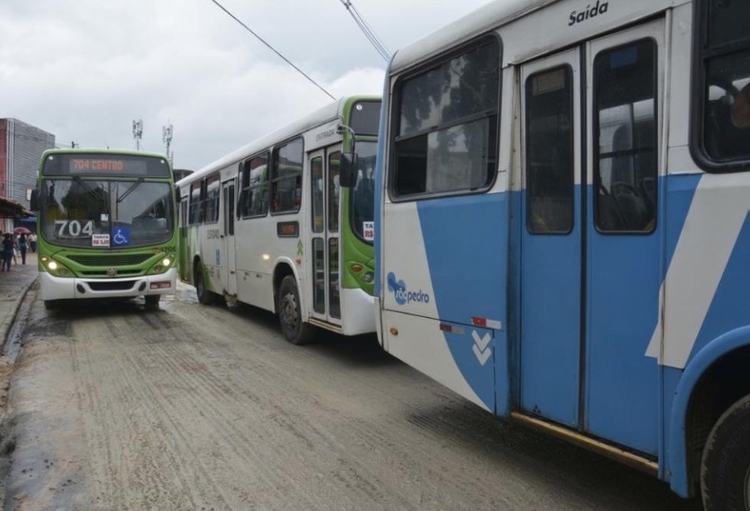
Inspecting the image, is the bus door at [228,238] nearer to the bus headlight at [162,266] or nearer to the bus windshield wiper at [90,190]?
the bus headlight at [162,266]

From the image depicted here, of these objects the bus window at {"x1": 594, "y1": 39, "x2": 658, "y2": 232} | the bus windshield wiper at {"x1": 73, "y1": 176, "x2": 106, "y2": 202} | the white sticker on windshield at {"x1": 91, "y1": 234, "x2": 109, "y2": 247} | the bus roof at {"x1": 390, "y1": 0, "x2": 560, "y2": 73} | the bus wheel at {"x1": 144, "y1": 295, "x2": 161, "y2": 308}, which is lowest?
the bus wheel at {"x1": 144, "y1": 295, "x2": 161, "y2": 308}

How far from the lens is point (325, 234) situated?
7.30 meters

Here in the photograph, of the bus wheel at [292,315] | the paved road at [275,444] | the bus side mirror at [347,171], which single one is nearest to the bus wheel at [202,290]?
the bus wheel at [292,315]

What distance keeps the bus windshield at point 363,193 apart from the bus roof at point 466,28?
209cm

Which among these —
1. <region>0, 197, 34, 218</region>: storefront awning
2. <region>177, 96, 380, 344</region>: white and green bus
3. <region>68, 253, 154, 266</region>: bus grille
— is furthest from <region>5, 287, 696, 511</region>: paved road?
<region>0, 197, 34, 218</region>: storefront awning

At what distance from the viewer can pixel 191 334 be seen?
31.2 ft

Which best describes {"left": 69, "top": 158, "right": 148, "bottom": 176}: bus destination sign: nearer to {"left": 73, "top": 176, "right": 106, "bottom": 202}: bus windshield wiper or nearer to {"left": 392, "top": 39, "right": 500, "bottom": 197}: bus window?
{"left": 73, "top": 176, "right": 106, "bottom": 202}: bus windshield wiper

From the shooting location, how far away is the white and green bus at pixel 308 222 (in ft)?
22.7

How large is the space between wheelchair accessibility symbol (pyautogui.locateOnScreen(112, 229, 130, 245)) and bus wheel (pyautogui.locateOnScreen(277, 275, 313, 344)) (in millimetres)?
4176

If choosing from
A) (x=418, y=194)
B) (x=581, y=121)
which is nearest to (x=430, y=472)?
(x=418, y=194)

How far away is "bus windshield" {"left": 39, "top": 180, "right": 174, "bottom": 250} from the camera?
35.6 feet

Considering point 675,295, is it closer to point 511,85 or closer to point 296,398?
point 511,85

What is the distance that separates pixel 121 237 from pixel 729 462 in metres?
10.7

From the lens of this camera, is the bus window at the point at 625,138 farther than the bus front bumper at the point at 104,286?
No
